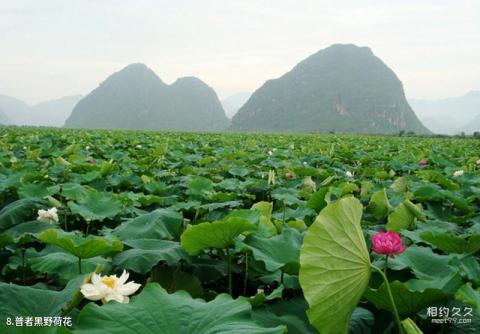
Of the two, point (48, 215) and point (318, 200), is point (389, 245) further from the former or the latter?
point (48, 215)

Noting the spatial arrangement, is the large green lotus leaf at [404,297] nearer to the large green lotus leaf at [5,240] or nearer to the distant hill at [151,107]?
the large green lotus leaf at [5,240]

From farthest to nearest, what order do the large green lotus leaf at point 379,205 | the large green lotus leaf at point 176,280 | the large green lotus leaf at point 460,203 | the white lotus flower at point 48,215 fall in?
the large green lotus leaf at point 460,203 < the large green lotus leaf at point 379,205 < the white lotus flower at point 48,215 < the large green lotus leaf at point 176,280

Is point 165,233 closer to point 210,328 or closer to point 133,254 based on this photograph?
point 133,254

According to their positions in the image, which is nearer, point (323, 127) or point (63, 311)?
point (63, 311)

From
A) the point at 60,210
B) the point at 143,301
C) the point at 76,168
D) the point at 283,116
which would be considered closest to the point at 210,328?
the point at 143,301

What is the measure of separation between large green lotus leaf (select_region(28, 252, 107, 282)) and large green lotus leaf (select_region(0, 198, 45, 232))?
2.27 feet

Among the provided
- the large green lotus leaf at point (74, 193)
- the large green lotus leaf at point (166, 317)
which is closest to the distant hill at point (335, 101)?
the large green lotus leaf at point (74, 193)

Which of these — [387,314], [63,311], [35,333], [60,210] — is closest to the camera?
[35,333]

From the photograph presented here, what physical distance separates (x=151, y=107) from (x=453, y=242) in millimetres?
120025

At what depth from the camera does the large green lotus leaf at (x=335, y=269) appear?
2.85 ft

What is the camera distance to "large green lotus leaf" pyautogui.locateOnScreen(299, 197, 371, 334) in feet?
2.85

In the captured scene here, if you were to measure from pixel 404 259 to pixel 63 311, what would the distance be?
872 millimetres

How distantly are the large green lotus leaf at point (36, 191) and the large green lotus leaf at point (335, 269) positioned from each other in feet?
6.05

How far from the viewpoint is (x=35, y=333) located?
838 millimetres
